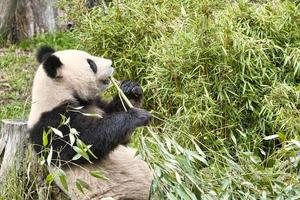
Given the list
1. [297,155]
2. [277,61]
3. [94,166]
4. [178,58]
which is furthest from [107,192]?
[277,61]

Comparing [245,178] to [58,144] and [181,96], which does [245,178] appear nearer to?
[58,144]

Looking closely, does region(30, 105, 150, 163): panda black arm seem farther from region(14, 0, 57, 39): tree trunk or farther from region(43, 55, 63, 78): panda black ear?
region(14, 0, 57, 39): tree trunk

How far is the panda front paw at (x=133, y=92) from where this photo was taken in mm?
5066

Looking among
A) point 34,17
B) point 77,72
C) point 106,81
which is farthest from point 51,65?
point 34,17

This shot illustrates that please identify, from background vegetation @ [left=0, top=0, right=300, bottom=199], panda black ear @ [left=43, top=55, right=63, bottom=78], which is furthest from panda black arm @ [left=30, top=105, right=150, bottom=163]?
background vegetation @ [left=0, top=0, right=300, bottom=199]

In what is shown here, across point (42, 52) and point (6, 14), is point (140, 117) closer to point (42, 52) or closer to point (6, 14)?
point (42, 52)

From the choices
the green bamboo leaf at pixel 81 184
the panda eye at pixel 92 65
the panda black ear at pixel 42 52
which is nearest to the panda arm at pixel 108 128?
the green bamboo leaf at pixel 81 184

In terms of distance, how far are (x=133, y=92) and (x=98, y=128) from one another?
0.61 metres

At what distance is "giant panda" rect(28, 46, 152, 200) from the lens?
4547 millimetres

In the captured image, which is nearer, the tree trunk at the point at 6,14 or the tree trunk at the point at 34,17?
the tree trunk at the point at 6,14

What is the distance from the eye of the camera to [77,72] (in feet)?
16.0

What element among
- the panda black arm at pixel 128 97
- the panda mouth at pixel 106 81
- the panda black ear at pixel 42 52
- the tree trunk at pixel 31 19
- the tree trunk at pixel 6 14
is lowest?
the tree trunk at pixel 31 19

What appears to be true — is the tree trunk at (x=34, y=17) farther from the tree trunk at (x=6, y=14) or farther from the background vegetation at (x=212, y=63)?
the background vegetation at (x=212, y=63)

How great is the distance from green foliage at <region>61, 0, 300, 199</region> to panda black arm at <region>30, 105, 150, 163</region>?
796 millimetres
